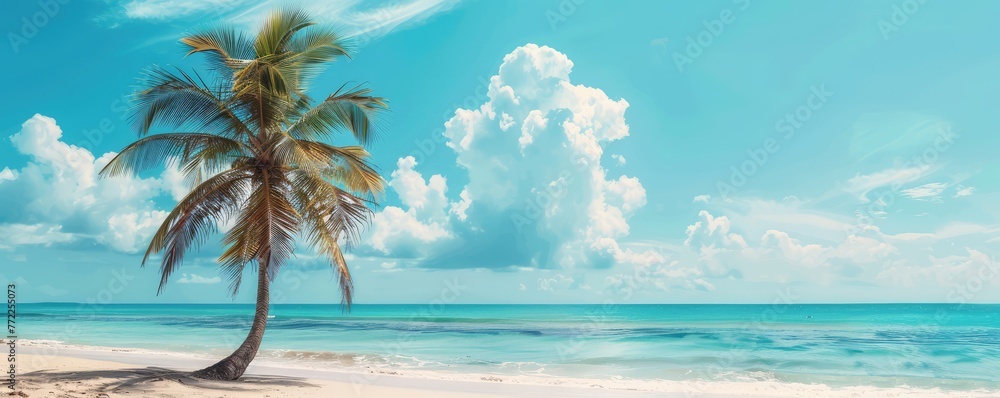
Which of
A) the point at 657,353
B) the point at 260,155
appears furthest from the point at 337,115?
the point at 657,353

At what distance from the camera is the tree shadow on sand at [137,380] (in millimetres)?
9617

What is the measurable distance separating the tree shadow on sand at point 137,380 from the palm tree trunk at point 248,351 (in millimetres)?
207

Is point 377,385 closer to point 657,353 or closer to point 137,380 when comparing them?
point 137,380

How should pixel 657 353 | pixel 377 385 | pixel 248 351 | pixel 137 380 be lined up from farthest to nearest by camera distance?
pixel 657 353 → pixel 377 385 → pixel 248 351 → pixel 137 380

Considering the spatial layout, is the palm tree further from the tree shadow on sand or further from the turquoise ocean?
the turquoise ocean

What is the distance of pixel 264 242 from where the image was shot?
10.4 m

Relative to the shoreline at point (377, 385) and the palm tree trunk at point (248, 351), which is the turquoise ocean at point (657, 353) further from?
the palm tree trunk at point (248, 351)

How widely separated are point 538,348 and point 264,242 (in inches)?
692

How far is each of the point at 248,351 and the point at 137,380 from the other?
1.71 m

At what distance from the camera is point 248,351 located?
1119 cm

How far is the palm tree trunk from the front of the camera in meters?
10.9

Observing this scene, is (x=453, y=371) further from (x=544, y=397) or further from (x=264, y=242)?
(x=264, y=242)

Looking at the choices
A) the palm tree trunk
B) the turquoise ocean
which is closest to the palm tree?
the palm tree trunk

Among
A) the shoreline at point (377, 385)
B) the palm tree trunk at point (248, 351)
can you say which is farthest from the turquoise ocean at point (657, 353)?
the palm tree trunk at point (248, 351)
